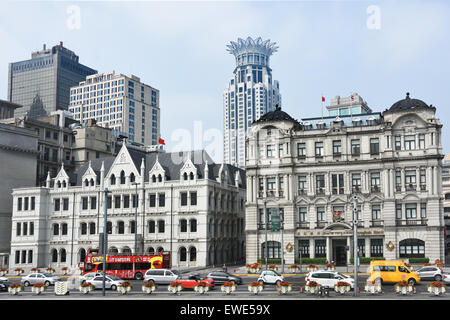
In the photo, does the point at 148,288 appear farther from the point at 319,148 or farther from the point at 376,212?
the point at 319,148

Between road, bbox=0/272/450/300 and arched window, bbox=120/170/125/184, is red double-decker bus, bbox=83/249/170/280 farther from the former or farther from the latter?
arched window, bbox=120/170/125/184

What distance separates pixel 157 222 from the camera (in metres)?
→ 80.6

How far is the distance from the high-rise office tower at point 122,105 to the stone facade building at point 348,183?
112212 millimetres

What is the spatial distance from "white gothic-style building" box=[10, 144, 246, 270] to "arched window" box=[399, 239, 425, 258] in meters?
26.8

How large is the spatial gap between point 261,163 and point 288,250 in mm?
12859

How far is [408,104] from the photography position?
70.4m

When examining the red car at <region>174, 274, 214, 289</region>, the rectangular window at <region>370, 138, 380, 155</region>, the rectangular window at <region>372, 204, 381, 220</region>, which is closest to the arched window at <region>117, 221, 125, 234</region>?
the red car at <region>174, 274, 214, 289</region>

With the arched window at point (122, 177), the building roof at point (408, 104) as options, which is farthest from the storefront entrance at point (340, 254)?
the arched window at point (122, 177)

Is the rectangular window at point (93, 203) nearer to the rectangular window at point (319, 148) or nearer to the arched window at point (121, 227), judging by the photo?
the arched window at point (121, 227)

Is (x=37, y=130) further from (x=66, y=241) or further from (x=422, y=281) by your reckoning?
(x=422, y=281)

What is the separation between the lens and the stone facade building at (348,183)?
6812 centimetres

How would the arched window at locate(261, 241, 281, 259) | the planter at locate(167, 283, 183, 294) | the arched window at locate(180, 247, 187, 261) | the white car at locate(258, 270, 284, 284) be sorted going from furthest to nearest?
the arched window at locate(180, 247, 187, 261) → the arched window at locate(261, 241, 281, 259) → the white car at locate(258, 270, 284, 284) → the planter at locate(167, 283, 183, 294)

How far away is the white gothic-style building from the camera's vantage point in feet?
258
